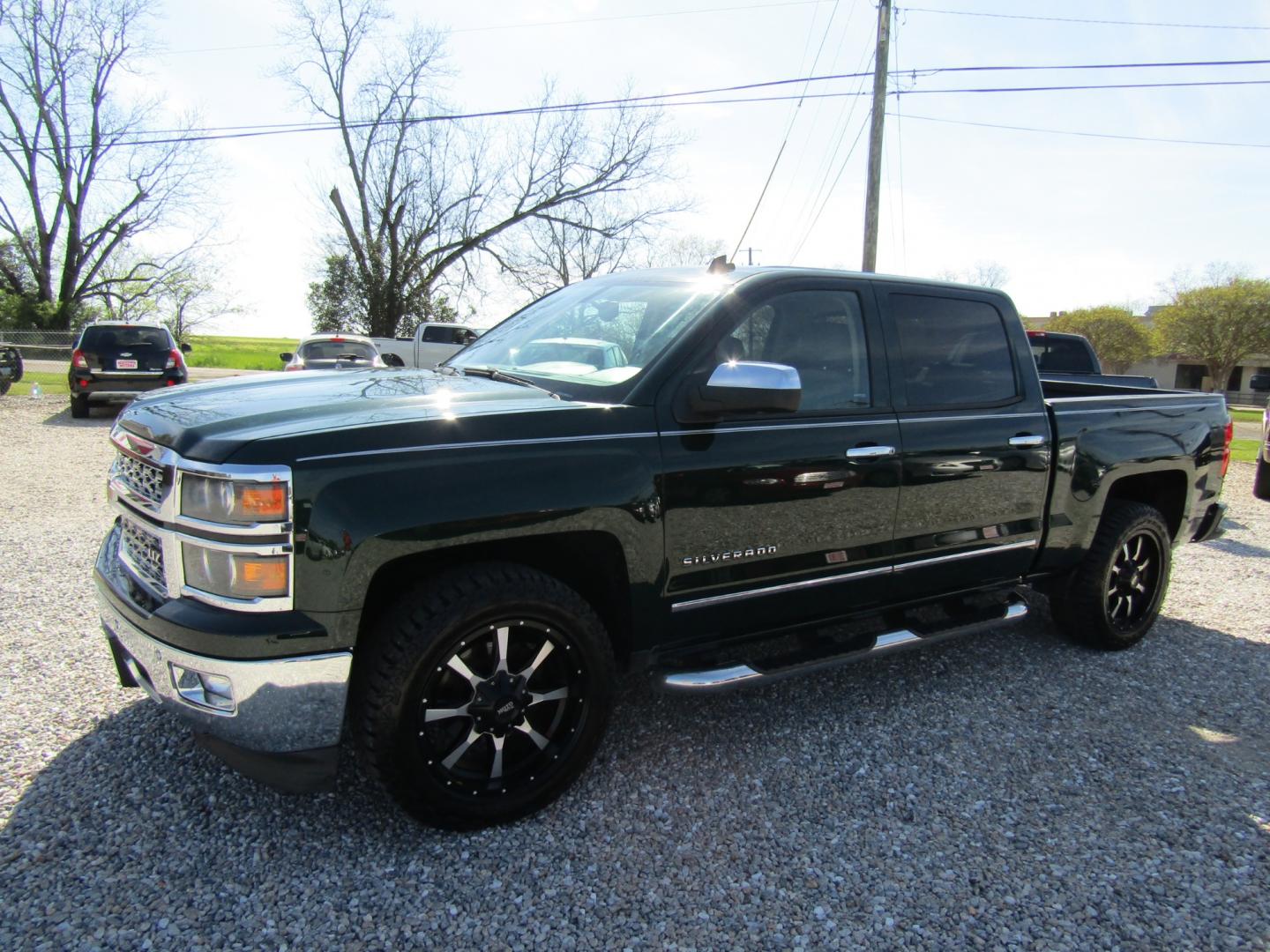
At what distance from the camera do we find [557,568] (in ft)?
9.34

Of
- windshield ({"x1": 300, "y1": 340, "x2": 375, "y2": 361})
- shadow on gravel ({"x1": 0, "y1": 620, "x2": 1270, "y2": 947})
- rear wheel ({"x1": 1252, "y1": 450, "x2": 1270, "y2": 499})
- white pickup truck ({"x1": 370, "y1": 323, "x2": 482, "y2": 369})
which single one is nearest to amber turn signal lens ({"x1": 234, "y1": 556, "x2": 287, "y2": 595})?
shadow on gravel ({"x1": 0, "y1": 620, "x2": 1270, "y2": 947})

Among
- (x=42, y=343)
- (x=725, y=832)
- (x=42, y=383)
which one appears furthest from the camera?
(x=42, y=343)

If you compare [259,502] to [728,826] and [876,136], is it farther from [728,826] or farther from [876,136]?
[876,136]

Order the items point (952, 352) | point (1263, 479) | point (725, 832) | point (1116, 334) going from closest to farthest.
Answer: point (725, 832) < point (952, 352) < point (1263, 479) < point (1116, 334)

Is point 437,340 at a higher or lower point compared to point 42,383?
higher

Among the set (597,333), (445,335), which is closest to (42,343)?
(445,335)

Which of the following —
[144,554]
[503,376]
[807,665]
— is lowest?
[807,665]

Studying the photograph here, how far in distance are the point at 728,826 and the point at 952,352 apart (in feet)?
7.68

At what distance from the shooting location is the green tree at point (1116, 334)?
170ft

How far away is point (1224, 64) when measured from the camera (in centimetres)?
1399

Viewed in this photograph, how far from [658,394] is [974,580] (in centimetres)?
197

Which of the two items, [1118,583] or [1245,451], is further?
[1245,451]

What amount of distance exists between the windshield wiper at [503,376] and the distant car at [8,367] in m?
18.9

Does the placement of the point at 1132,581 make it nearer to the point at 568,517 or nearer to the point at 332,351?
the point at 568,517
